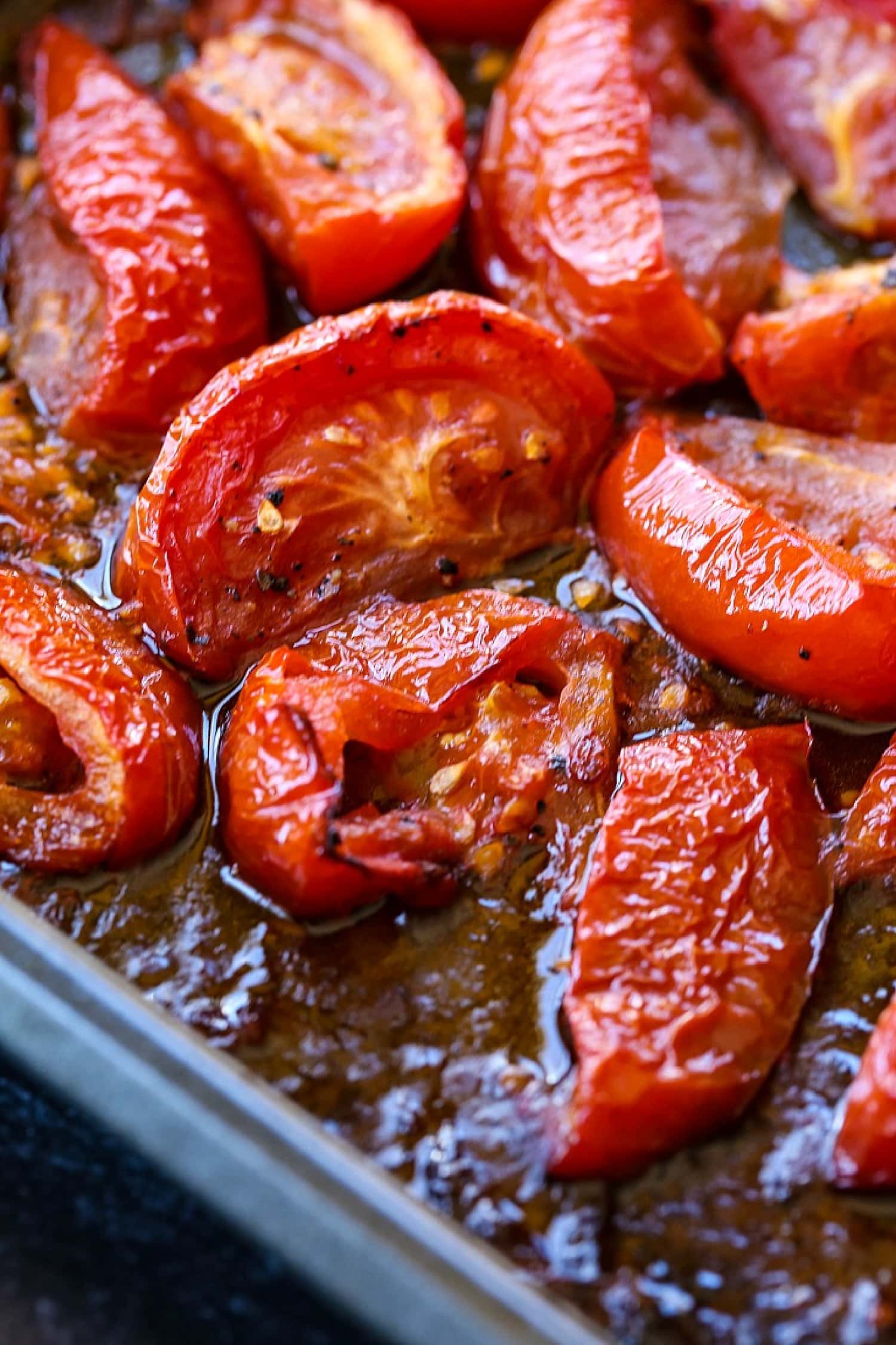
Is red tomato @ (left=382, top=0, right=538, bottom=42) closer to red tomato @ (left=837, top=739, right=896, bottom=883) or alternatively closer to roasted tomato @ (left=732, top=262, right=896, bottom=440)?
roasted tomato @ (left=732, top=262, right=896, bottom=440)

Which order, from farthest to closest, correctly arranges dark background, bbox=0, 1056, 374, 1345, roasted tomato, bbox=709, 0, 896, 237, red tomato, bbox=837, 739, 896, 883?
roasted tomato, bbox=709, 0, 896, 237 < red tomato, bbox=837, 739, 896, 883 < dark background, bbox=0, 1056, 374, 1345

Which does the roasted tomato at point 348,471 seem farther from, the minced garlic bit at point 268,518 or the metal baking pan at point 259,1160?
the metal baking pan at point 259,1160

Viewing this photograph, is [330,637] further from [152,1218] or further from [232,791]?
[152,1218]

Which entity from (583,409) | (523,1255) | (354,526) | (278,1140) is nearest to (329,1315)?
(523,1255)

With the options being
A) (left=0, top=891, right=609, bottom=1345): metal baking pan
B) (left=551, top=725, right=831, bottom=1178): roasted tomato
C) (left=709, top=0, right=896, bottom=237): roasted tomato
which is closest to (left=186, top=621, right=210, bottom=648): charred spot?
(left=0, top=891, right=609, bottom=1345): metal baking pan

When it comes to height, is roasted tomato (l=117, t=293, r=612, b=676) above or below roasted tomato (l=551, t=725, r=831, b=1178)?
above
